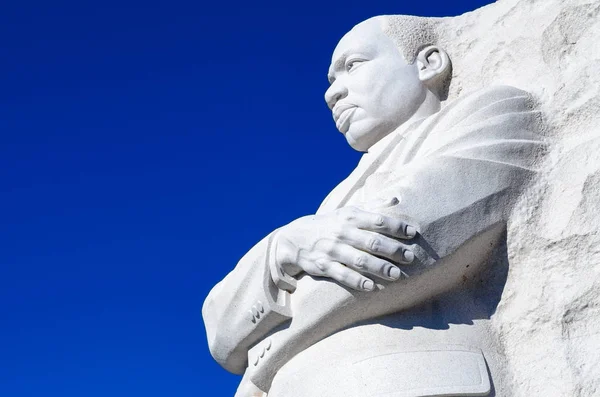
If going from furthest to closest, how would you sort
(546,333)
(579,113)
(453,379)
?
(579,113), (546,333), (453,379)

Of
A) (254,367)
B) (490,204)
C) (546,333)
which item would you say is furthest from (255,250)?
(546,333)

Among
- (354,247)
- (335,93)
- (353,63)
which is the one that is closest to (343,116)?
(335,93)

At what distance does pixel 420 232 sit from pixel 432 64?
130 centimetres

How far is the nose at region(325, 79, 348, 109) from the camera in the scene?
420 cm

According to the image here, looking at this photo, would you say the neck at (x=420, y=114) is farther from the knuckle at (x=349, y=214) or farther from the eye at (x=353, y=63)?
the knuckle at (x=349, y=214)

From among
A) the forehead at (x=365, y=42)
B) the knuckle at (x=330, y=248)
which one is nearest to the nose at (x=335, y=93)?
the forehead at (x=365, y=42)

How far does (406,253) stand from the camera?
3146mm

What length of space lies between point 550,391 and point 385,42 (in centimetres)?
192

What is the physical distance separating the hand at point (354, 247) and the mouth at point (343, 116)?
3.24 feet

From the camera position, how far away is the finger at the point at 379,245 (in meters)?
3.12

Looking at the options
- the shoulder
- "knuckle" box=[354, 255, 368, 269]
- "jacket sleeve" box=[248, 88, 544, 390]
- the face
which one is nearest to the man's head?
the face

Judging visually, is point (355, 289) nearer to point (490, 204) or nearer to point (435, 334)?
point (435, 334)

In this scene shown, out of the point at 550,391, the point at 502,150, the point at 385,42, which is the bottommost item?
the point at 550,391

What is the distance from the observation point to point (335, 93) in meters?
4.23
